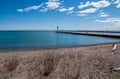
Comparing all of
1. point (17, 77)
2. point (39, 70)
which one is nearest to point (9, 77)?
point (17, 77)

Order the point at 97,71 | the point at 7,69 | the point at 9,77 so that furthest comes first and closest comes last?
1. the point at 7,69
2. the point at 97,71
3. the point at 9,77

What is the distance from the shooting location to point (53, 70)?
6.30 metres

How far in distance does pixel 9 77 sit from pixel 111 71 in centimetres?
385

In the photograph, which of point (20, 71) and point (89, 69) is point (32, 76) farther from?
point (89, 69)

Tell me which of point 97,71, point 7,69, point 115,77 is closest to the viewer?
point 115,77

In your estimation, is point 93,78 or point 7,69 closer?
point 93,78

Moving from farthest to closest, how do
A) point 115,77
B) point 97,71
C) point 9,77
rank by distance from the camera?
point 97,71
point 9,77
point 115,77

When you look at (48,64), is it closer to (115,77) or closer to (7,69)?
(7,69)

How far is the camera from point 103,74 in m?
5.64

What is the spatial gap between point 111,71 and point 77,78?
1.49 metres

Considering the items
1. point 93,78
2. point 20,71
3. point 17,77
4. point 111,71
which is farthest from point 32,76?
point 111,71

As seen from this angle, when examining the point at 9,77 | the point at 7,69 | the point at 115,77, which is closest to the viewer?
the point at 115,77

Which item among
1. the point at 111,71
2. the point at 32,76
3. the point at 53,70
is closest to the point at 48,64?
the point at 53,70

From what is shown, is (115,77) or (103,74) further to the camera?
(103,74)
